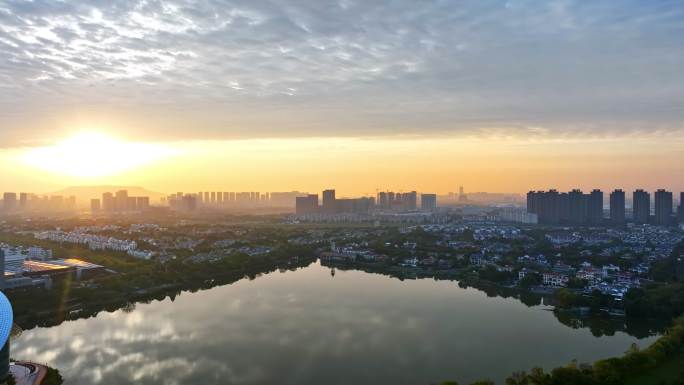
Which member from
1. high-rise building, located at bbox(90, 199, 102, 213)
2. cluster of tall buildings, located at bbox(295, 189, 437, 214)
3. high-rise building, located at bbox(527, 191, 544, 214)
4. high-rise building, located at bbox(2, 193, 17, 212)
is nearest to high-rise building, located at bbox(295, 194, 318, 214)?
cluster of tall buildings, located at bbox(295, 189, 437, 214)

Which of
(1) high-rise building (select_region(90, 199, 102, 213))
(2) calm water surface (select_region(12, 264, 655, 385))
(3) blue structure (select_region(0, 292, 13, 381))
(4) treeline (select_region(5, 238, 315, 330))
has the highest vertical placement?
(1) high-rise building (select_region(90, 199, 102, 213))

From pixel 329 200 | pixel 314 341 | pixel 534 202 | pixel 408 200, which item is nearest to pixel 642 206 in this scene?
pixel 534 202

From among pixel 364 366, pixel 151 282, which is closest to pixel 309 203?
pixel 151 282

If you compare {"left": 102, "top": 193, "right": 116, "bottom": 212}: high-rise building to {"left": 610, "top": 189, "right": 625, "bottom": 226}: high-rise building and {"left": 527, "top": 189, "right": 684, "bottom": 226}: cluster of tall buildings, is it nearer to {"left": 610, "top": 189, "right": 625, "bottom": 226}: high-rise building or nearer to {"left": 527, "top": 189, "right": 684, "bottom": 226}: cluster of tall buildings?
{"left": 527, "top": 189, "right": 684, "bottom": 226}: cluster of tall buildings

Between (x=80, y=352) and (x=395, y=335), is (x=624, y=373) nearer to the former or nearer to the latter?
(x=395, y=335)

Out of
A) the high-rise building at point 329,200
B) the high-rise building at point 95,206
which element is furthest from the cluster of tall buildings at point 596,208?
the high-rise building at point 95,206

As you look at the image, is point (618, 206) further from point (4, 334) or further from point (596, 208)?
point (4, 334)
